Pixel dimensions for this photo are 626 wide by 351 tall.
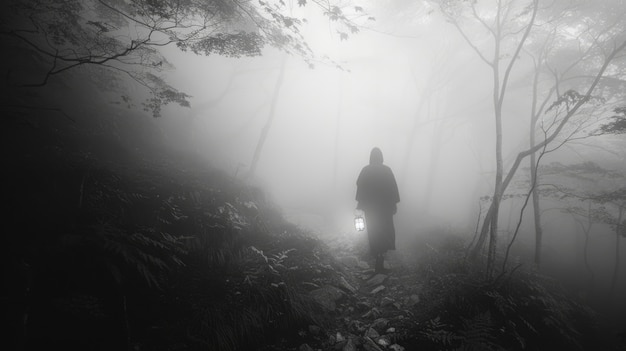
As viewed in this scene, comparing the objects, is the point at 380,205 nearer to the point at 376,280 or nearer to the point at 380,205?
the point at 380,205

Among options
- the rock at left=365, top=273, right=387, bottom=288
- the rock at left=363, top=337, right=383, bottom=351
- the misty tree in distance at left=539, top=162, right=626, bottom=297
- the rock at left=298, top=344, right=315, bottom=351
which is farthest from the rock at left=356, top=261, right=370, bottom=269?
the misty tree in distance at left=539, top=162, right=626, bottom=297

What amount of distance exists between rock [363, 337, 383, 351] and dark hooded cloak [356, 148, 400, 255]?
2.91 meters

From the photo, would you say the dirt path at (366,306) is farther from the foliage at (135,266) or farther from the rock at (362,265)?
the foliage at (135,266)

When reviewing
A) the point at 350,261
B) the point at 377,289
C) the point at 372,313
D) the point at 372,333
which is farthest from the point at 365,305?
the point at 350,261

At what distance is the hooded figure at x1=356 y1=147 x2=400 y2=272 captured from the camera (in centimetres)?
681

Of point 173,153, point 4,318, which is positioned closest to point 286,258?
point 4,318

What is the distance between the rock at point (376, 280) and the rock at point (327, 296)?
1057mm

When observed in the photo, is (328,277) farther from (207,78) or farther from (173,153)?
(207,78)

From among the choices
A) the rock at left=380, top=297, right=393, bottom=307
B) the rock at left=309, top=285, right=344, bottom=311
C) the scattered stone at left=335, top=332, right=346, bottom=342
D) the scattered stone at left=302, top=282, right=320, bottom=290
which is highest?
the scattered stone at left=302, top=282, right=320, bottom=290

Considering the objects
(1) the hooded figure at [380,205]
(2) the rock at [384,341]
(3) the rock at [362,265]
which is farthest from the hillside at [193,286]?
(1) the hooded figure at [380,205]

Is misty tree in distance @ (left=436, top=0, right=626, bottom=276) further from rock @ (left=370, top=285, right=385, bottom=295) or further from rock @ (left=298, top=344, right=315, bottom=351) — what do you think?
rock @ (left=298, top=344, right=315, bottom=351)

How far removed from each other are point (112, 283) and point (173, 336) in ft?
2.84

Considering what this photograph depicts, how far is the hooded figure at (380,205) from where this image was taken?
6812 millimetres

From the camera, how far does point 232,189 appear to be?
914cm
